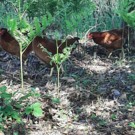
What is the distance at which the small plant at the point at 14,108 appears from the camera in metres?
3.61

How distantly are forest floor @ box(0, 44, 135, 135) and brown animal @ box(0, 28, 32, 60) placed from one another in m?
0.32

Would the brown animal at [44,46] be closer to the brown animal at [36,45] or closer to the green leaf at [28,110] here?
the brown animal at [36,45]

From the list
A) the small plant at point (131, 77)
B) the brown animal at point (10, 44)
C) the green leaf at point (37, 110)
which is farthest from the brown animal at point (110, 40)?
the green leaf at point (37, 110)

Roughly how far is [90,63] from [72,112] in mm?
1552

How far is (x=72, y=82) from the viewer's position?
15.3 ft

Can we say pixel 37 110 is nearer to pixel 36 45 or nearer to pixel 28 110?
pixel 28 110

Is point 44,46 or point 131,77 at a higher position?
point 44,46

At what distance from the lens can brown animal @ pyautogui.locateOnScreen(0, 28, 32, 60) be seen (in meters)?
4.79

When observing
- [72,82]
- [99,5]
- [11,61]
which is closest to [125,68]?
[72,82]

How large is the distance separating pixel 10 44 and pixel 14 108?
132 centimetres

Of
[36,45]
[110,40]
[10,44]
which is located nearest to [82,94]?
[36,45]

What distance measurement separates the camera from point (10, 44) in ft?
15.9

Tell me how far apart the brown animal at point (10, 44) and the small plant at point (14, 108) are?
1077 mm

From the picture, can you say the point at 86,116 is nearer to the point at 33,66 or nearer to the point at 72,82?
the point at 72,82
